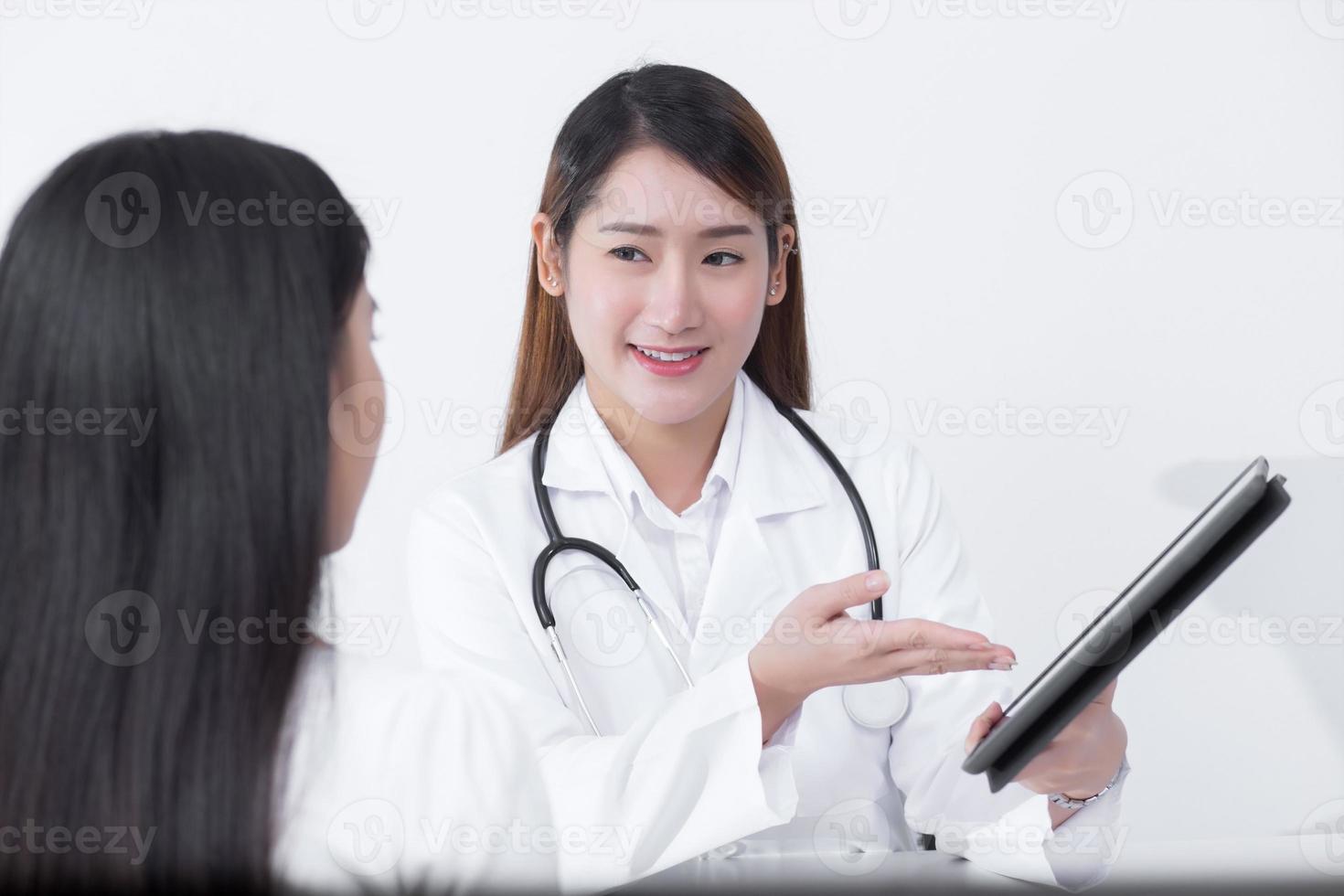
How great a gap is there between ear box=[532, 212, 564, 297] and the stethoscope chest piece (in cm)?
49

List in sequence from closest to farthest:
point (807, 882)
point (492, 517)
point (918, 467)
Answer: point (807, 882) → point (492, 517) → point (918, 467)

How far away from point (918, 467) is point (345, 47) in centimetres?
→ 89

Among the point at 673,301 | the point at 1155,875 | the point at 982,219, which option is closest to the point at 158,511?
the point at 1155,875

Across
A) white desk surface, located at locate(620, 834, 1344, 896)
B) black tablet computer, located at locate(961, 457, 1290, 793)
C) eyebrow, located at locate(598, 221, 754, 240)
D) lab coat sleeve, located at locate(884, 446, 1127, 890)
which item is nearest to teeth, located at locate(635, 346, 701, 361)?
eyebrow, located at locate(598, 221, 754, 240)

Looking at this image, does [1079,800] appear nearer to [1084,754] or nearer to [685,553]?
[1084,754]

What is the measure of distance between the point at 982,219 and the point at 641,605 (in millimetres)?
755

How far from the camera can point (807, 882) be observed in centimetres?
41

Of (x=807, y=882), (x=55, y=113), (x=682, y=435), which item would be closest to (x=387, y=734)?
(x=807, y=882)

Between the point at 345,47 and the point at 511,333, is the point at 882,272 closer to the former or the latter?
the point at 511,333

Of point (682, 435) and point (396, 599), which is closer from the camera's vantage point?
point (682, 435)

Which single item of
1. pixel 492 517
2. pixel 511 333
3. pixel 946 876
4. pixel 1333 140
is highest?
pixel 1333 140

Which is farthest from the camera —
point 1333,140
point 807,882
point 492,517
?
point 1333,140

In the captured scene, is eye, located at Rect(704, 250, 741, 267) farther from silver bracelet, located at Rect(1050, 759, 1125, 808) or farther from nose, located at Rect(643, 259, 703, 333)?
silver bracelet, located at Rect(1050, 759, 1125, 808)

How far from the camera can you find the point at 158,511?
1.71 ft
